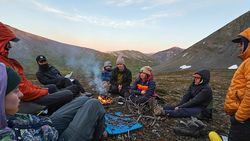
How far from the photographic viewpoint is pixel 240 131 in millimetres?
2527

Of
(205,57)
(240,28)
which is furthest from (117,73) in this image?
(240,28)

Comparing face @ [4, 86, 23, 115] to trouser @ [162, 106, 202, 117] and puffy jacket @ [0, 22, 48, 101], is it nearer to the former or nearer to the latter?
puffy jacket @ [0, 22, 48, 101]

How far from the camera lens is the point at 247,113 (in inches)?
93.3

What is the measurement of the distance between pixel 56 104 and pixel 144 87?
3.50 metres

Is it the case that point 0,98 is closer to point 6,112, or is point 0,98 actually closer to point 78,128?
point 6,112

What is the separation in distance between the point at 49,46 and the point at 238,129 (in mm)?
57271

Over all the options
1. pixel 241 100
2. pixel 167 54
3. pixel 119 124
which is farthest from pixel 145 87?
pixel 167 54

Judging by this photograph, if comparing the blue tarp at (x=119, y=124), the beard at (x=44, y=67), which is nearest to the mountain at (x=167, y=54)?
the beard at (x=44, y=67)

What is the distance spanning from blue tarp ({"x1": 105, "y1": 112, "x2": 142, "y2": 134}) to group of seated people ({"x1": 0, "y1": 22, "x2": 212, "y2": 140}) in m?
0.58

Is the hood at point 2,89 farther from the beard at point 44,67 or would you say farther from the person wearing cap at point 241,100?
the beard at point 44,67

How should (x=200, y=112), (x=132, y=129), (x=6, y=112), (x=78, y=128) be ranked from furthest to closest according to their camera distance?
(x=200, y=112), (x=132, y=129), (x=78, y=128), (x=6, y=112)

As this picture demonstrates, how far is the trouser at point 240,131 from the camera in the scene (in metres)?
2.47

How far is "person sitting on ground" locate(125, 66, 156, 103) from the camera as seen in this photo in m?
5.38

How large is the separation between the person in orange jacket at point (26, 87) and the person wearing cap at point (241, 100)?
4553 mm
